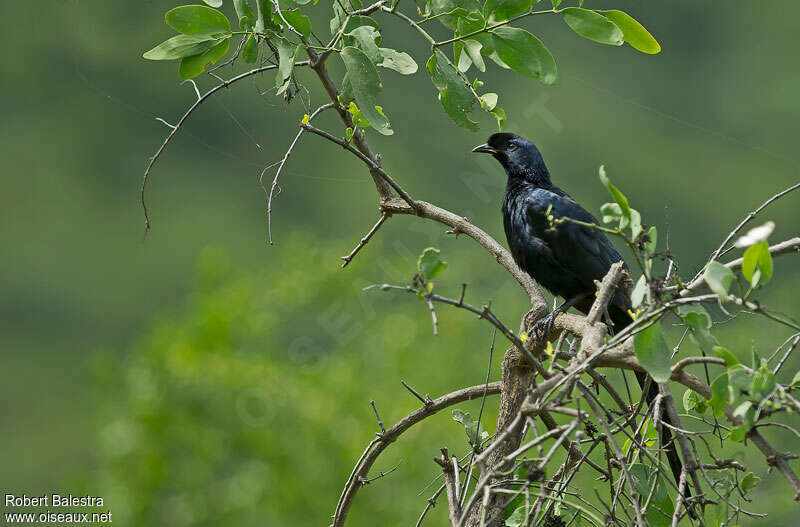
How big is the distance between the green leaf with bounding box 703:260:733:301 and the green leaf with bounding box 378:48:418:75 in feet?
2.45

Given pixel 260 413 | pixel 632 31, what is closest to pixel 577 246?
pixel 632 31

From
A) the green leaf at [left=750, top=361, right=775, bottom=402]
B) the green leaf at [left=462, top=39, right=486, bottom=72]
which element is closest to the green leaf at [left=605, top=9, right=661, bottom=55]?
the green leaf at [left=462, top=39, right=486, bottom=72]

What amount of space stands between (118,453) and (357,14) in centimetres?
523

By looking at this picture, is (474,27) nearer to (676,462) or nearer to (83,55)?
(676,462)

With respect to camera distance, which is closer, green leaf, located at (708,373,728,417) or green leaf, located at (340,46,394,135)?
green leaf, located at (708,373,728,417)

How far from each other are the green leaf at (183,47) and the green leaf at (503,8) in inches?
18.7

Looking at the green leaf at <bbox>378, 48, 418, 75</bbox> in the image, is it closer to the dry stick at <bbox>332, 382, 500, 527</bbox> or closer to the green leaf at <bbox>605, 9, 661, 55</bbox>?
the green leaf at <bbox>605, 9, 661, 55</bbox>

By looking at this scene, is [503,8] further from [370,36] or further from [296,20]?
[296,20]

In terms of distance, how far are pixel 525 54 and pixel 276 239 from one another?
1365 cm

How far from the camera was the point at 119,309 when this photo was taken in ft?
59.1

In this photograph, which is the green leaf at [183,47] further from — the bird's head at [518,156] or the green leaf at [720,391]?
the bird's head at [518,156]

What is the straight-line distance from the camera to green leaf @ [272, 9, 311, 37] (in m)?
1.45

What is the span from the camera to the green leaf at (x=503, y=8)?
1.44 m

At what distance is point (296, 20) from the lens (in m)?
1.46
